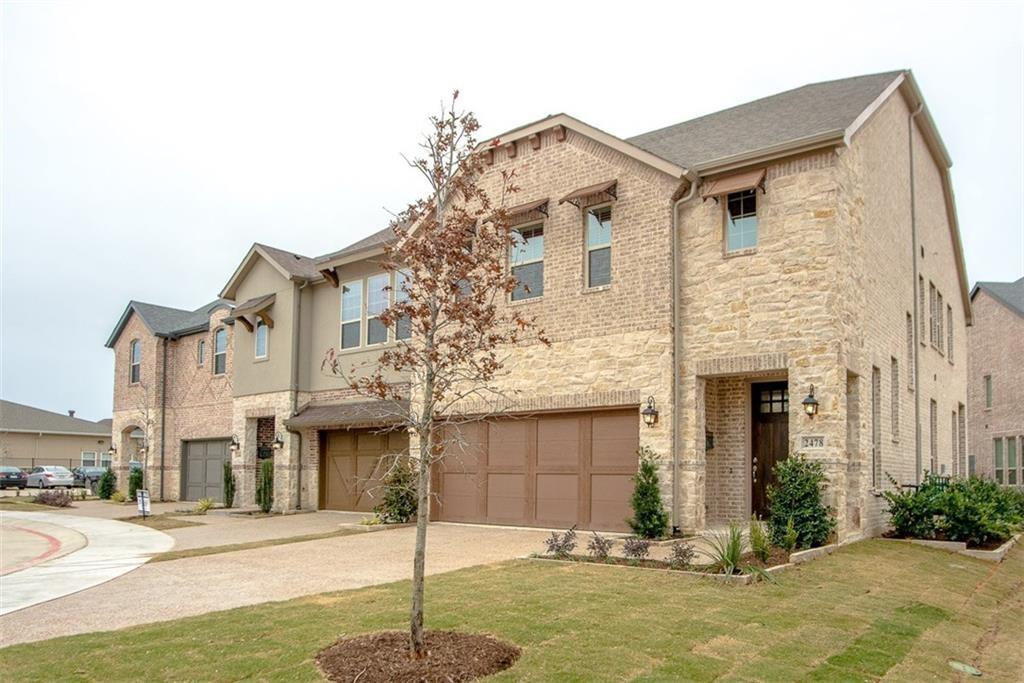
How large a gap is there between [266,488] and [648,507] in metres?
12.7

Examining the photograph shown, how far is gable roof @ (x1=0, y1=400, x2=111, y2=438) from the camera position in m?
51.9

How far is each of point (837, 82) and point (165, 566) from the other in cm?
1656

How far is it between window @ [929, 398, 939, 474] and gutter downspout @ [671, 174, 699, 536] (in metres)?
8.65

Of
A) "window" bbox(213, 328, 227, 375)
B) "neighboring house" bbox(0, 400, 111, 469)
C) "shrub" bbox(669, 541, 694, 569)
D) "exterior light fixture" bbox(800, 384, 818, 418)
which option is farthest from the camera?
"neighboring house" bbox(0, 400, 111, 469)

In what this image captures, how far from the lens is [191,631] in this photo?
7.70 meters

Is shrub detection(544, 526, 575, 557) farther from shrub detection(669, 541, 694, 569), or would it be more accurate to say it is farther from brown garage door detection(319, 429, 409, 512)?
brown garage door detection(319, 429, 409, 512)

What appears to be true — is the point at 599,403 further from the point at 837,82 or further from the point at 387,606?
the point at 837,82

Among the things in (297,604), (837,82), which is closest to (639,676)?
(297,604)

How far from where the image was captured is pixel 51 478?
42.6m

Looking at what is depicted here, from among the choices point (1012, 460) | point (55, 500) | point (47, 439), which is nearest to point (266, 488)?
point (55, 500)

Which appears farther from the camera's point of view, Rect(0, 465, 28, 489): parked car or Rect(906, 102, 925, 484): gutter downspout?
Rect(0, 465, 28, 489): parked car

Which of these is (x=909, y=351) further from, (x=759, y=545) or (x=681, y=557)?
(x=681, y=557)

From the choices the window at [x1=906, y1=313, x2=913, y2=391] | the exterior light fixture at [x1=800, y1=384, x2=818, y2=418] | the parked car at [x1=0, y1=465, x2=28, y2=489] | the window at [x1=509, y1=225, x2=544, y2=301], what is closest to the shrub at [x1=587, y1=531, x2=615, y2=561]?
the exterior light fixture at [x1=800, y1=384, x2=818, y2=418]

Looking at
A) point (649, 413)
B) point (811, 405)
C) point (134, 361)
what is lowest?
point (649, 413)
